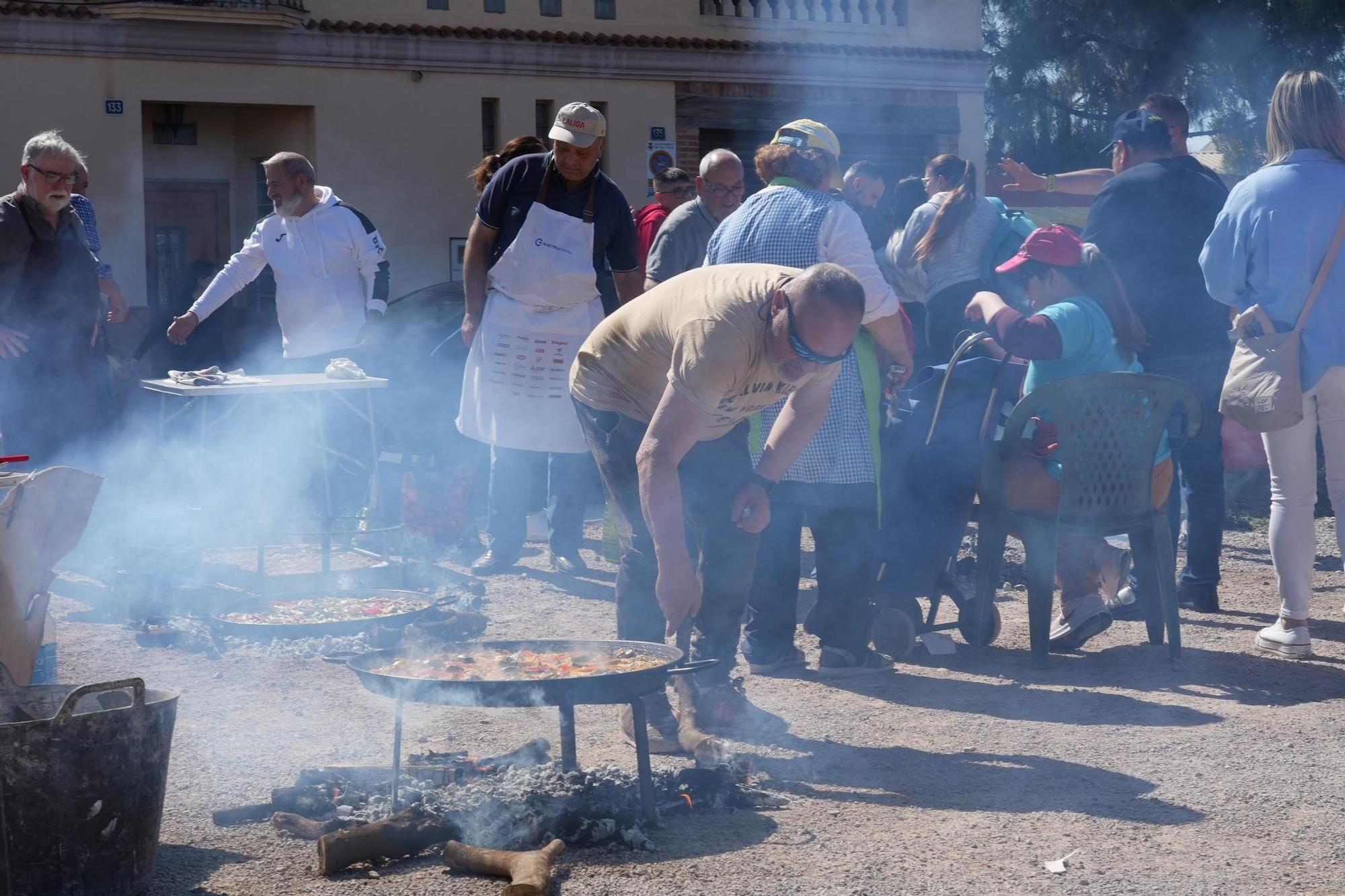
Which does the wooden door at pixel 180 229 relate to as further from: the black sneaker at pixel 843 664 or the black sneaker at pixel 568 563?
the black sneaker at pixel 843 664

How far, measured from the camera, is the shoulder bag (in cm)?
546

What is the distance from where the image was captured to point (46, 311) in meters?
6.86

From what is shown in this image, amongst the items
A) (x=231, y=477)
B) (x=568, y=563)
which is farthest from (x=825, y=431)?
(x=231, y=477)

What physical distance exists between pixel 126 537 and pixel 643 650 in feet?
15.2

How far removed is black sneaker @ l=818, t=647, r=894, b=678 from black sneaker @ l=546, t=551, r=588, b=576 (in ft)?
7.53

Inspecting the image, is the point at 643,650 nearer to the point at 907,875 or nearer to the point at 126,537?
the point at 907,875

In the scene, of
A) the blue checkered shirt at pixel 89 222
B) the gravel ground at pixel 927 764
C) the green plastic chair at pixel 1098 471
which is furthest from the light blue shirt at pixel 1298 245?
the blue checkered shirt at pixel 89 222

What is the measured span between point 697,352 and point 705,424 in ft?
0.75

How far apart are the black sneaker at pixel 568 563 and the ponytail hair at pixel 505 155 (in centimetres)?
193

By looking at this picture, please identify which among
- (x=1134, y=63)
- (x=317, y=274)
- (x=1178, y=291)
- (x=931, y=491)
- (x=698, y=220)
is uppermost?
(x=1134, y=63)

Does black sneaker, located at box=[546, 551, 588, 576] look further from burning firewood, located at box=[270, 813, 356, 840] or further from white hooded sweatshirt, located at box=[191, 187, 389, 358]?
burning firewood, located at box=[270, 813, 356, 840]

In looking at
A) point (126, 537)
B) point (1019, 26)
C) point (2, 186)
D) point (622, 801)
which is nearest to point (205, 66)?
point (2, 186)

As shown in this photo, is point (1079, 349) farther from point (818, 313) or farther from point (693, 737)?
point (818, 313)

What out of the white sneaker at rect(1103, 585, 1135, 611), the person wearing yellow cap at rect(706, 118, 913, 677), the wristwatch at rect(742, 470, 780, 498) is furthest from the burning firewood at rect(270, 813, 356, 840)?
the white sneaker at rect(1103, 585, 1135, 611)
